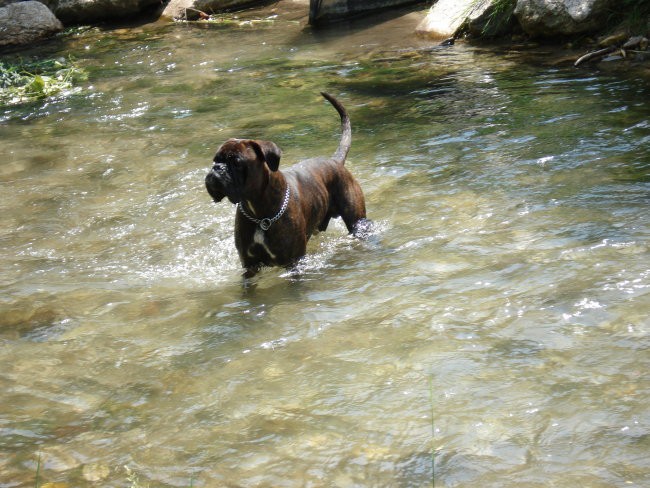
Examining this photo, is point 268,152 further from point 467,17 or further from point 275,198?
point 467,17

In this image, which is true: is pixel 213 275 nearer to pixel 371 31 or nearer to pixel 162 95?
pixel 162 95

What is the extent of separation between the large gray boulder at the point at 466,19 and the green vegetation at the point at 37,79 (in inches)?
225

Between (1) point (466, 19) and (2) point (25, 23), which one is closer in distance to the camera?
(1) point (466, 19)

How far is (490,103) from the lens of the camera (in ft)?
31.4

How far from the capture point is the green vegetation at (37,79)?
12.5 metres

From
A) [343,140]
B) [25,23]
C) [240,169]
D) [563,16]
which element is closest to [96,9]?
[25,23]

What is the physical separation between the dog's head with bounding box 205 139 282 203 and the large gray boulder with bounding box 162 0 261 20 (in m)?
12.9

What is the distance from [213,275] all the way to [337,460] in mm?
2759

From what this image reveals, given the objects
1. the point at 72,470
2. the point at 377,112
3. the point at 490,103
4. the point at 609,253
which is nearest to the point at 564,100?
the point at 490,103

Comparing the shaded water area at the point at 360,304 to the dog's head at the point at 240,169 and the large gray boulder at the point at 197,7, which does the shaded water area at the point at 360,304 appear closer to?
the dog's head at the point at 240,169

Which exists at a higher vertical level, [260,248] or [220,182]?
[220,182]

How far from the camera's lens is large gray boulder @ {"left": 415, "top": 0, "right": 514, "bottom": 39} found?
1245 cm

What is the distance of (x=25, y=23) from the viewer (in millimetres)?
17328

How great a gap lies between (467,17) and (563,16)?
6.04 ft
